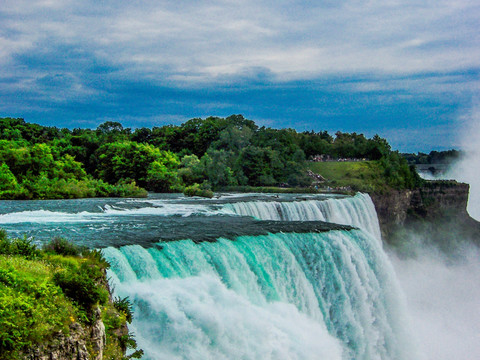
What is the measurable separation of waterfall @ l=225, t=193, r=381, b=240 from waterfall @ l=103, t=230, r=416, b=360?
6.61 metres

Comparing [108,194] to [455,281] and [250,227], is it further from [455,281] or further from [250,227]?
[455,281]

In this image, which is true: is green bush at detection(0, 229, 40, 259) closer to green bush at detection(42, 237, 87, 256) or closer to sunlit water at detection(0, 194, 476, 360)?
green bush at detection(42, 237, 87, 256)

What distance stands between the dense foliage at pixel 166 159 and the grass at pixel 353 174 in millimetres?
1111

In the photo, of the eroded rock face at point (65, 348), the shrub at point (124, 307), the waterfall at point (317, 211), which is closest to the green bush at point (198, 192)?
the waterfall at point (317, 211)

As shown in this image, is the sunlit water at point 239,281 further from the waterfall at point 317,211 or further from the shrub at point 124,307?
the waterfall at point 317,211

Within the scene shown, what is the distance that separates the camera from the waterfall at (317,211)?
25656mm

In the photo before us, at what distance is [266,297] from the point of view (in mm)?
14523

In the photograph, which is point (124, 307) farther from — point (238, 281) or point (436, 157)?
point (436, 157)

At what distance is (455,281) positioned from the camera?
40500 mm

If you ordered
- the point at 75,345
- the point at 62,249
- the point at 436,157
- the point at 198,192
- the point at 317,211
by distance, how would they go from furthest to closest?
the point at 436,157, the point at 198,192, the point at 317,211, the point at 62,249, the point at 75,345

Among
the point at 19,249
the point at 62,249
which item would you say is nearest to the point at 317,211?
the point at 62,249

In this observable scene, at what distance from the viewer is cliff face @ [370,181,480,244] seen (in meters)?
44.0

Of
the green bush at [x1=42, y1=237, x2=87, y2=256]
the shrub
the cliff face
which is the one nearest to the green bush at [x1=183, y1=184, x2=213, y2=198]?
the cliff face

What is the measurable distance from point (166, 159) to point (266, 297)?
35.6 meters
